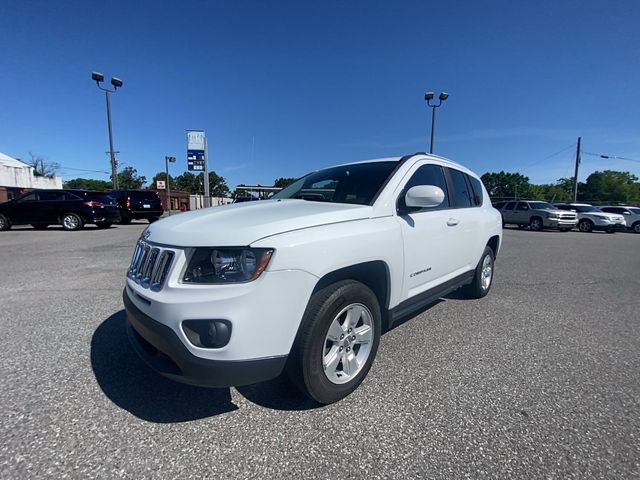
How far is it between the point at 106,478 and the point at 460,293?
4.50m

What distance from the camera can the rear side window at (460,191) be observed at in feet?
12.1

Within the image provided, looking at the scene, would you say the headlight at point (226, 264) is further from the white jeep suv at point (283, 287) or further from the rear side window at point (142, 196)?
the rear side window at point (142, 196)

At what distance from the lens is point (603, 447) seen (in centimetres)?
180

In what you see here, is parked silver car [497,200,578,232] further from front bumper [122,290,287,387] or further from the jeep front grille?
the jeep front grille

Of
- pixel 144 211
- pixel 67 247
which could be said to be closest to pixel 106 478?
pixel 67 247

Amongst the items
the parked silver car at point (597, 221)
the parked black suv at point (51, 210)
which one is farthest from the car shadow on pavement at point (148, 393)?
the parked silver car at point (597, 221)

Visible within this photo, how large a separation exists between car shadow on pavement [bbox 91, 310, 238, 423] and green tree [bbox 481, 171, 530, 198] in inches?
4638

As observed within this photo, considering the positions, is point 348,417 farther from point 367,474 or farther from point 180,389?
point 180,389

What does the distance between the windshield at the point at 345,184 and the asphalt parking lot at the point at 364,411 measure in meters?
1.42

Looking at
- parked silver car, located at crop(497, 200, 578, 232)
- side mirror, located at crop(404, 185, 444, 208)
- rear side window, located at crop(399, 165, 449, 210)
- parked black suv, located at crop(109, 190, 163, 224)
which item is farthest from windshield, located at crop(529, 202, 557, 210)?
parked black suv, located at crop(109, 190, 163, 224)

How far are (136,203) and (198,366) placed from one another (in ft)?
56.5

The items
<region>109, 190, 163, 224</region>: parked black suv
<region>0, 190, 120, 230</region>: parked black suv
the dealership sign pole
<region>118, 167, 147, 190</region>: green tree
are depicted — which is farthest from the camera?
<region>118, 167, 147, 190</region>: green tree

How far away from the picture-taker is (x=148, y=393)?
88.7 inches

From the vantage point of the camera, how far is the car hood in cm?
182
